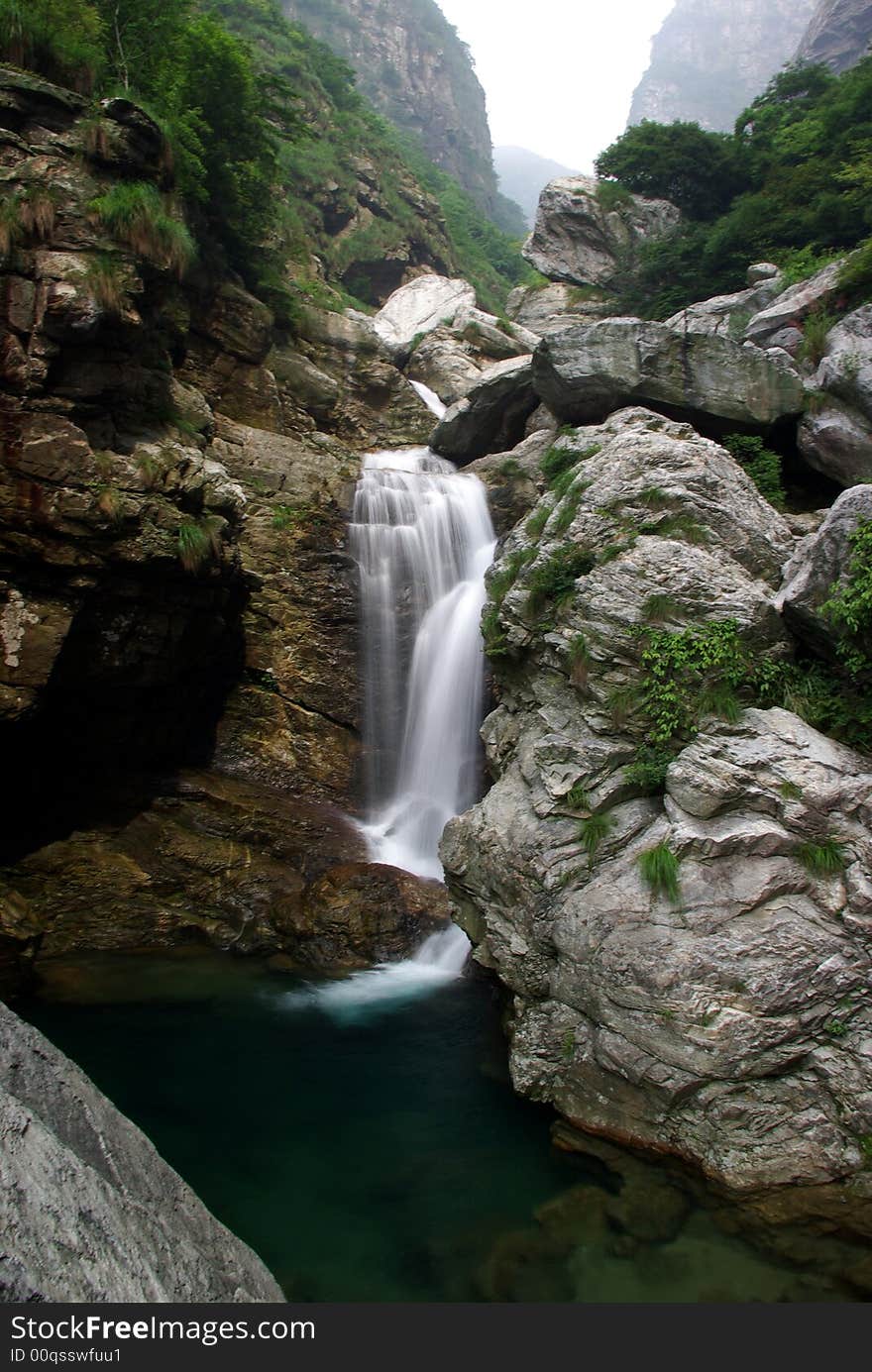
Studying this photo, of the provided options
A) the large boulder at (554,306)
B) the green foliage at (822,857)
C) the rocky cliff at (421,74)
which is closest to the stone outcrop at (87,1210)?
the green foliage at (822,857)

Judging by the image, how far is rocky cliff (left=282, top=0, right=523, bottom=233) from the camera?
58.2 meters

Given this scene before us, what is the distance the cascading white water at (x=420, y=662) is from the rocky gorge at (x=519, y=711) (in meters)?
0.48

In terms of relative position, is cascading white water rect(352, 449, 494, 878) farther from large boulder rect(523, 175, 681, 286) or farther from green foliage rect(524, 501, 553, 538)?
large boulder rect(523, 175, 681, 286)

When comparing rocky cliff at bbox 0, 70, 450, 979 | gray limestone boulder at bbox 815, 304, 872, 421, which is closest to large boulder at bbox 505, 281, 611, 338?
gray limestone boulder at bbox 815, 304, 872, 421

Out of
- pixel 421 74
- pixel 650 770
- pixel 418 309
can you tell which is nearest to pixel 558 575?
pixel 650 770

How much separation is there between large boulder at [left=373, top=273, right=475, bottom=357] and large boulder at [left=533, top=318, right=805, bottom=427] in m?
14.8

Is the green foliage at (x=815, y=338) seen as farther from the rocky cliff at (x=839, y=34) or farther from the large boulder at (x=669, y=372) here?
the rocky cliff at (x=839, y=34)

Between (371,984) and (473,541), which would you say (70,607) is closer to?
(371,984)

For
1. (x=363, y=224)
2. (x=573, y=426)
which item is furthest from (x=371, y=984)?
(x=363, y=224)

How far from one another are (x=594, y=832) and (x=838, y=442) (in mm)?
8712

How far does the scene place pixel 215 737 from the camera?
13.4 metres

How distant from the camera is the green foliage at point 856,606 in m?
7.48

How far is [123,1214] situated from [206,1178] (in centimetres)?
366

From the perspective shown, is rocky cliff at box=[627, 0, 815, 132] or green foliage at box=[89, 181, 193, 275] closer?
green foliage at box=[89, 181, 193, 275]
